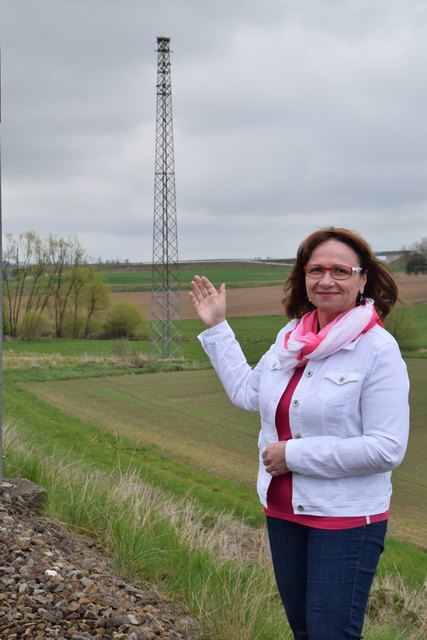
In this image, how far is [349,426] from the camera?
91.4 inches

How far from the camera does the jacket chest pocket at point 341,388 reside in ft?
7.50

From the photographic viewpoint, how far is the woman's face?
8.05 ft

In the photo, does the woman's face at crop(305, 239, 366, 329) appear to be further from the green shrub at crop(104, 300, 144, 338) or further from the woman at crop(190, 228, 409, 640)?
the green shrub at crop(104, 300, 144, 338)

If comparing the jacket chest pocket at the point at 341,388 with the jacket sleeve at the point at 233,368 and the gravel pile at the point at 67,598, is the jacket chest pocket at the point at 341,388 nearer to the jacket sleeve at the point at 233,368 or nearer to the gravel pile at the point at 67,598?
the jacket sleeve at the point at 233,368

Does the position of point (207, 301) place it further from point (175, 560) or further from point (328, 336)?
point (175, 560)

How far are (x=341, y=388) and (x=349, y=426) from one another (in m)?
0.13

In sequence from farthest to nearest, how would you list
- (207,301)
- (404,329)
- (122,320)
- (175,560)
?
(122,320) → (404,329) → (175,560) → (207,301)

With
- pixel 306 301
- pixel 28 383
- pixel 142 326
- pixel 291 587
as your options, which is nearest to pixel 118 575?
pixel 291 587

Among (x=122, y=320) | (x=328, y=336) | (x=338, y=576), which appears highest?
(x=328, y=336)

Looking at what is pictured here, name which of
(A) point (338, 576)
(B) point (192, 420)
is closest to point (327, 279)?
(A) point (338, 576)

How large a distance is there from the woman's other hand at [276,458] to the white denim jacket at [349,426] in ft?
0.10

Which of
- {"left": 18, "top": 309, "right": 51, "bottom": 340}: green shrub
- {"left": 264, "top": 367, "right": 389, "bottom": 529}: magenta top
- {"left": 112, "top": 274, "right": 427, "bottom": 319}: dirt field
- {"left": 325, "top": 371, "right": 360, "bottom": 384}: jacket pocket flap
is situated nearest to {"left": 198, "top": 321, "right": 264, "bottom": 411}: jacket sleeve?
{"left": 264, "top": 367, "right": 389, "bottom": 529}: magenta top

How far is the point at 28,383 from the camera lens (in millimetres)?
30781

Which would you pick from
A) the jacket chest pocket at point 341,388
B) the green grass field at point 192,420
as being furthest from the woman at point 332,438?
the green grass field at point 192,420
